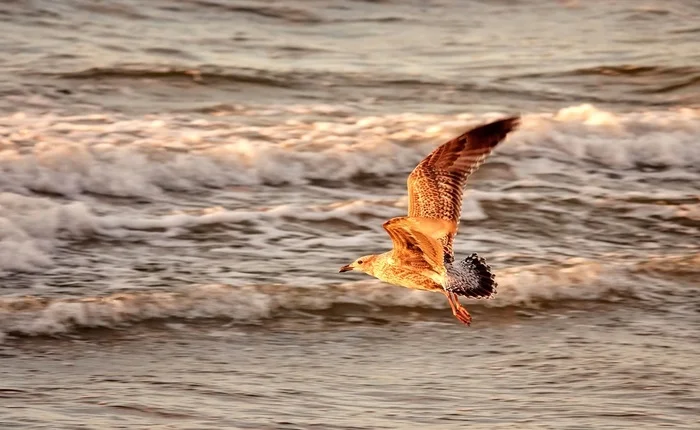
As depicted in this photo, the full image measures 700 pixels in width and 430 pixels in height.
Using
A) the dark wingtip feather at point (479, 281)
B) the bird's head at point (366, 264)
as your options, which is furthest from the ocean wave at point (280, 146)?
the dark wingtip feather at point (479, 281)

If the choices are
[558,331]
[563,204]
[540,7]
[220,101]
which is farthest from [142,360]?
[540,7]

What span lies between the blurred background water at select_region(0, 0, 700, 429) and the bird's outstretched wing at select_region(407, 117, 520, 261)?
2.34ft

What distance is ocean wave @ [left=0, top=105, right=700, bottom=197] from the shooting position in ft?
28.0

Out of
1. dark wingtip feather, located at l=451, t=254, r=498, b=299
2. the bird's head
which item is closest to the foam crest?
the bird's head

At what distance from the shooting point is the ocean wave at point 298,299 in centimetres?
618

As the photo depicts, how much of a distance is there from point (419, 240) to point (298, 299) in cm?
171

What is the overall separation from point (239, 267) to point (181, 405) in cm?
204

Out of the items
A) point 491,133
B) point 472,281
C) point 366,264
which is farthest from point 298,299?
point 491,133

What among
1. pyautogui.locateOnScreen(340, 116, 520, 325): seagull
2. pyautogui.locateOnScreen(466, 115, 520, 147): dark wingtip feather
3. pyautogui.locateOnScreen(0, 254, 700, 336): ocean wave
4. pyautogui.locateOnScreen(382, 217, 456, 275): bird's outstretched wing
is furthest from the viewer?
pyautogui.locateOnScreen(0, 254, 700, 336): ocean wave

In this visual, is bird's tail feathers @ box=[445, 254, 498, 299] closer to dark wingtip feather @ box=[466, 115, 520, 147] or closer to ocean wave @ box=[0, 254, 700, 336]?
dark wingtip feather @ box=[466, 115, 520, 147]

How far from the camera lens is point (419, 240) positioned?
492 centimetres

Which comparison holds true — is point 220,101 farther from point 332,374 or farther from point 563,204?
point 332,374

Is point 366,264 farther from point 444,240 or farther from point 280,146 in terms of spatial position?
point 280,146

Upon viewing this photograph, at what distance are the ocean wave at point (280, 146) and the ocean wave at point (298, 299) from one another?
2013 millimetres
